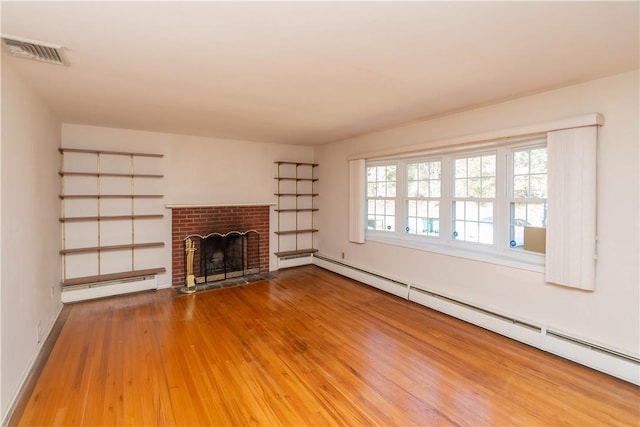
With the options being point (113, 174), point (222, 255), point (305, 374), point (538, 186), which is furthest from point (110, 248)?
point (538, 186)

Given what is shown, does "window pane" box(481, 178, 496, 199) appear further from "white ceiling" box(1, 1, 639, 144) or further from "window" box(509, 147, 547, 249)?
"white ceiling" box(1, 1, 639, 144)

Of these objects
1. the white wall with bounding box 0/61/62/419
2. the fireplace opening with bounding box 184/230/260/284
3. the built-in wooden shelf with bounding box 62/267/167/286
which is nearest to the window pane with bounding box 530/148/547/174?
the fireplace opening with bounding box 184/230/260/284

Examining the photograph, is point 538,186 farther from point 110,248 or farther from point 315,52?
point 110,248

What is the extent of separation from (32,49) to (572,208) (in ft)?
13.8

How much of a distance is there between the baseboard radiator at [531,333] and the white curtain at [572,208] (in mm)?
505

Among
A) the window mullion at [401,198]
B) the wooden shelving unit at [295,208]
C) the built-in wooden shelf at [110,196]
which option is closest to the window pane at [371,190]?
the window mullion at [401,198]

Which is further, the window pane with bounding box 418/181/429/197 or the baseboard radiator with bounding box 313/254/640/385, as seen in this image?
the window pane with bounding box 418/181/429/197

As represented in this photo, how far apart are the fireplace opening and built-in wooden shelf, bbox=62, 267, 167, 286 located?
0.48 m

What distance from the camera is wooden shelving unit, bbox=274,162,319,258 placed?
19.6ft

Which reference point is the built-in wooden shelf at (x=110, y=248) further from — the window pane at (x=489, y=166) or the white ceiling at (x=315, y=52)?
the window pane at (x=489, y=166)

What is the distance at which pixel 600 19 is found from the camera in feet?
5.61

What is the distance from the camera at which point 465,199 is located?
3826 millimetres

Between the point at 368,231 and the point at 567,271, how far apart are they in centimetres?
288

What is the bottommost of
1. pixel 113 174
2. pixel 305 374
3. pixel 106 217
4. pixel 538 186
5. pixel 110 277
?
pixel 305 374
